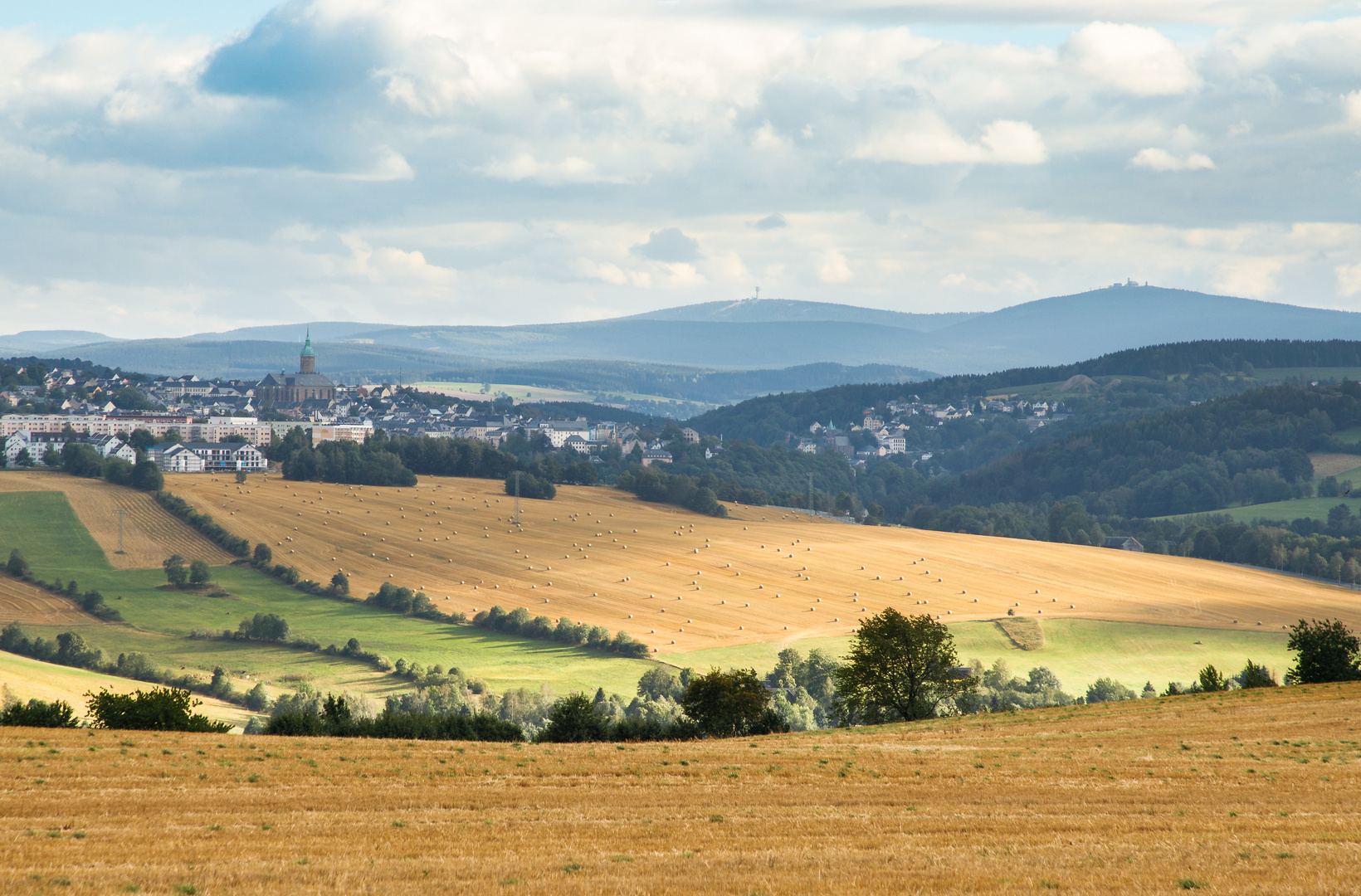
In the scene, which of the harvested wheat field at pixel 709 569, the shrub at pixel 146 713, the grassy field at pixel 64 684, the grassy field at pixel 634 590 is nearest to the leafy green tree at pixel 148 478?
the grassy field at pixel 634 590

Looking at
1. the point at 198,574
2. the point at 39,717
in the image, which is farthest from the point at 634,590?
the point at 39,717

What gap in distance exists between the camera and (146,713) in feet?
126

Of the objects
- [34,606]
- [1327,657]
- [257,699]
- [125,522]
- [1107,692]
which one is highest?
[1327,657]

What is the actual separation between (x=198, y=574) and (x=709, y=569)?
5043 centimetres

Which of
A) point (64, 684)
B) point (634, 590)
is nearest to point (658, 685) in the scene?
point (634, 590)

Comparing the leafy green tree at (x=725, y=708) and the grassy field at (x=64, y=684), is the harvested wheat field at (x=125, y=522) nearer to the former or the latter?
the grassy field at (x=64, y=684)

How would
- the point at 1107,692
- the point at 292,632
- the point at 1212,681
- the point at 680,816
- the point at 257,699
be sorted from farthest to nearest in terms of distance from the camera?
the point at 292,632, the point at 1107,692, the point at 257,699, the point at 1212,681, the point at 680,816

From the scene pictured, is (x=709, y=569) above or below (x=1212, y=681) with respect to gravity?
below

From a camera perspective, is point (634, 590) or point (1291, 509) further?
point (1291, 509)

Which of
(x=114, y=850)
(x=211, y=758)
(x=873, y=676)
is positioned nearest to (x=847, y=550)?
(x=873, y=676)

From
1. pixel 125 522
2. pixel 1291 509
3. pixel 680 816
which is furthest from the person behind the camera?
pixel 1291 509

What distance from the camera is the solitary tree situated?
5412cm

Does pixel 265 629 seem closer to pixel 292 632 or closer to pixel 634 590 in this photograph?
pixel 292 632

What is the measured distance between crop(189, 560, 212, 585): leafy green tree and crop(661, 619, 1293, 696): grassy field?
50.0m
